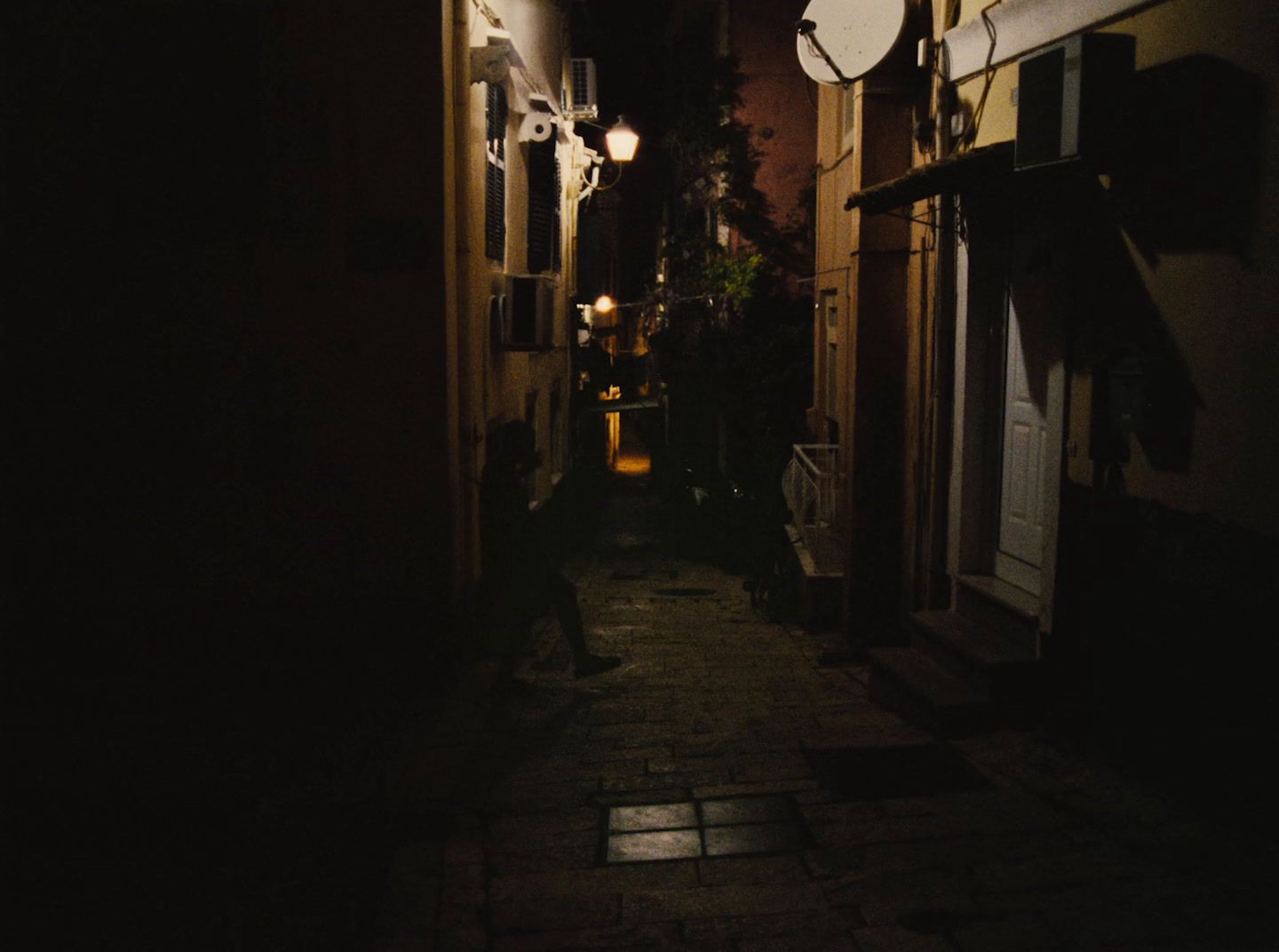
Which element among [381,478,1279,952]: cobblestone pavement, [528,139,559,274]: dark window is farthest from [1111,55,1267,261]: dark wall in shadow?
[528,139,559,274]: dark window

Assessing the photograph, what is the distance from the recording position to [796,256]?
18828 millimetres

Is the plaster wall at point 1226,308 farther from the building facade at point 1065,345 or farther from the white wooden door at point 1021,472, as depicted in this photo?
the white wooden door at point 1021,472

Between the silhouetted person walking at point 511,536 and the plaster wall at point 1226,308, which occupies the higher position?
the plaster wall at point 1226,308

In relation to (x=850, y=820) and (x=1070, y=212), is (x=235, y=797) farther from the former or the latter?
(x=1070, y=212)

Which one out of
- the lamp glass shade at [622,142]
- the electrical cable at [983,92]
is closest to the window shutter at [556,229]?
the lamp glass shade at [622,142]

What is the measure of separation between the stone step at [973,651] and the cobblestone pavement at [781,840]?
1.25ft

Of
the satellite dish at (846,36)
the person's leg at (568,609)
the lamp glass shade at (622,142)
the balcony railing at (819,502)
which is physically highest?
the lamp glass shade at (622,142)

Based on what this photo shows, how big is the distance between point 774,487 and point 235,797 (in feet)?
32.8

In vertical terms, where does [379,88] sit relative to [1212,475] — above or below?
above

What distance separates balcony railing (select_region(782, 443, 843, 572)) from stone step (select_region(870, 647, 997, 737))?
3.32 metres

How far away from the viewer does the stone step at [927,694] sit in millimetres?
7258

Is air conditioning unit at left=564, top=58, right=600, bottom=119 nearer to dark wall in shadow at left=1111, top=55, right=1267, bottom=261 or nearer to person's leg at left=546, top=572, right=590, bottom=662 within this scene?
person's leg at left=546, top=572, right=590, bottom=662

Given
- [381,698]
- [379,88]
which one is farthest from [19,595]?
[379,88]

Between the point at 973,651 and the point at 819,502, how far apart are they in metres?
4.69
